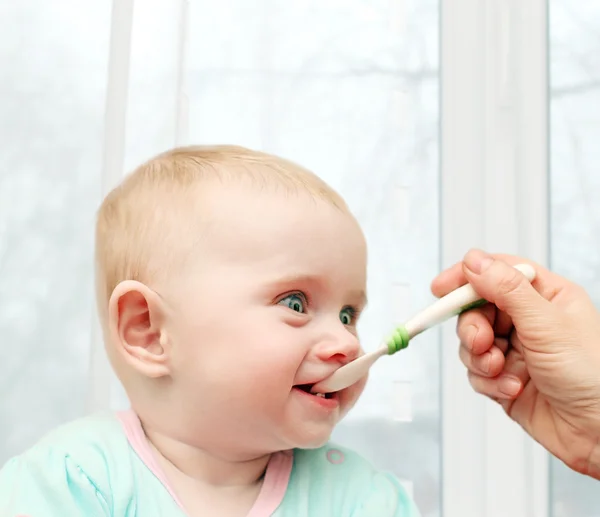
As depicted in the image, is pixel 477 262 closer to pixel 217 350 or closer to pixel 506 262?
pixel 506 262

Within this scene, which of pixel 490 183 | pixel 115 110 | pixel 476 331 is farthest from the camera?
pixel 490 183

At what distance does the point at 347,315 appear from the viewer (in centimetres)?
106

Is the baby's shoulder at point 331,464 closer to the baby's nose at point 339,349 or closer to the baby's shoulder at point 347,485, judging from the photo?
the baby's shoulder at point 347,485

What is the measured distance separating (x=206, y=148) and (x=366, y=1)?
0.75 meters

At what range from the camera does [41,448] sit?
0.96m

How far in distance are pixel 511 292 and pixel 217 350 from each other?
322 mm

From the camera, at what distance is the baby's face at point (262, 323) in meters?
0.95

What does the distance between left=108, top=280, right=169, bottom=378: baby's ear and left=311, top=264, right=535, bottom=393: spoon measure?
0.57ft

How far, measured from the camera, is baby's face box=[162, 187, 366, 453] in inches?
37.5

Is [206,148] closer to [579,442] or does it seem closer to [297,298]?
[297,298]

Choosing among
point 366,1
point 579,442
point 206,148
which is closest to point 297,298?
point 206,148

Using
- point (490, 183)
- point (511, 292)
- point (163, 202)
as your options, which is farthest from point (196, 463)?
point (490, 183)

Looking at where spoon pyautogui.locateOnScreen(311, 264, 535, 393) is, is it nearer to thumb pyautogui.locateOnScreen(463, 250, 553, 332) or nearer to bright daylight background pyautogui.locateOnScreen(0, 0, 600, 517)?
thumb pyautogui.locateOnScreen(463, 250, 553, 332)

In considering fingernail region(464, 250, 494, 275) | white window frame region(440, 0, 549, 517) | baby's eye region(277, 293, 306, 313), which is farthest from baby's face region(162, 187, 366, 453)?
white window frame region(440, 0, 549, 517)
